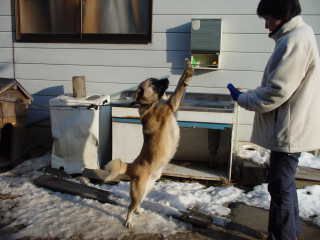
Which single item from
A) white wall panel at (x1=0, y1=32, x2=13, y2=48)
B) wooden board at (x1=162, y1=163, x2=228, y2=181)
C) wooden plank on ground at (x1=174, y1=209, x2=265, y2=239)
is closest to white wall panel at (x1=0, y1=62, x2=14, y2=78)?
white wall panel at (x1=0, y1=32, x2=13, y2=48)

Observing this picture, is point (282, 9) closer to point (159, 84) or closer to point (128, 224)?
point (159, 84)

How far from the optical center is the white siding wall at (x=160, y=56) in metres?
4.45

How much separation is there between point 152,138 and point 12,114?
2.48 metres

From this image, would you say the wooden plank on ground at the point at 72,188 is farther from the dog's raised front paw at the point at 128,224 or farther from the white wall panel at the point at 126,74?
the white wall panel at the point at 126,74

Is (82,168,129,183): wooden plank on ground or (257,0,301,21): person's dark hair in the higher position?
(257,0,301,21): person's dark hair

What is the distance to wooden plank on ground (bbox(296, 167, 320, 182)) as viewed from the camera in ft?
13.0

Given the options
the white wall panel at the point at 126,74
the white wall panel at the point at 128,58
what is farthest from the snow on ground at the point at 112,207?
the white wall panel at the point at 128,58

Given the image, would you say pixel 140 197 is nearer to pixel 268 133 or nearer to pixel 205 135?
pixel 268 133

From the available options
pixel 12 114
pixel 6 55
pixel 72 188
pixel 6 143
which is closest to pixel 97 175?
pixel 72 188

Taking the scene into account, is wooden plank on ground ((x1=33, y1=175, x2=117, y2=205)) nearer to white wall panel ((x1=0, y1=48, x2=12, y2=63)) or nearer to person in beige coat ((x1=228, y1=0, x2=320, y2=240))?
person in beige coat ((x1=228, y1=0, x2=320, y2=240))

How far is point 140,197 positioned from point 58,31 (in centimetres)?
329

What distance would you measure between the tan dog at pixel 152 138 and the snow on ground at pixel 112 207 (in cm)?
24

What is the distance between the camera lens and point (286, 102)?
2.34 meters

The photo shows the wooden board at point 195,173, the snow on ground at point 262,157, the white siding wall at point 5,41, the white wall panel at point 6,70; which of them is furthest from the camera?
the white wall panel at point 6,70
